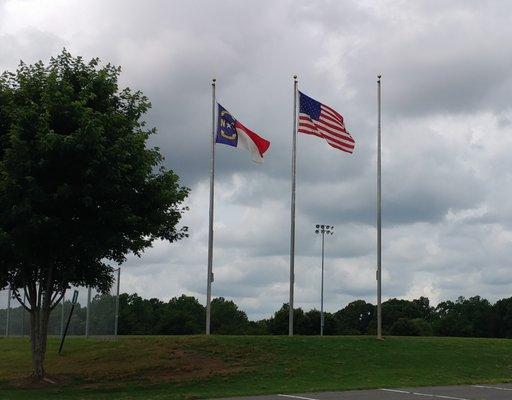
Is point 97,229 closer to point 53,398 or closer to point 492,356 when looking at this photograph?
point 53,398

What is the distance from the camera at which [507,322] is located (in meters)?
98.7

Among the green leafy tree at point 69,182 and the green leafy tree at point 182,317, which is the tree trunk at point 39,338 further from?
the green leafy tree at point 182,317

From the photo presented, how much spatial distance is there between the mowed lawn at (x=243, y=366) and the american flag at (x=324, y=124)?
306 inches

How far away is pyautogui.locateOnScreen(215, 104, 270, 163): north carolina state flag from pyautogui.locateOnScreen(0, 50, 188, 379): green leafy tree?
22.8 ft

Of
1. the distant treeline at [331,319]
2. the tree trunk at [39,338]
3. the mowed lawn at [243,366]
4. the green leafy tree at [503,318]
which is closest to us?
the mowed lawn at [243,366]

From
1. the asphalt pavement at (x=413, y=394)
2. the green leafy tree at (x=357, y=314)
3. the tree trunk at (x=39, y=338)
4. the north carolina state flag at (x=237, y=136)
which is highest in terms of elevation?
the north carolina state flag at (x=237, y=136)

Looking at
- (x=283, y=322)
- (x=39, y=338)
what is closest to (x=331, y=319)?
(x=283, y=322)

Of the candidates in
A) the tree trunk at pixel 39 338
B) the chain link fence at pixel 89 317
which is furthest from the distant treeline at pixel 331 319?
the tree trunk at pixel 39 338

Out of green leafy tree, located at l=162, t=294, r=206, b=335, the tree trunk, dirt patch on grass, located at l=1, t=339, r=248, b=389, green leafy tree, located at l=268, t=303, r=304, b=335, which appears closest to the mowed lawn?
dirt patch on grass, located at l=1, t=339, r=248, b=389

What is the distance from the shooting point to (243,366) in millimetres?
25078

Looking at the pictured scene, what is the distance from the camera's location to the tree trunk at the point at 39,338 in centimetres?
2342

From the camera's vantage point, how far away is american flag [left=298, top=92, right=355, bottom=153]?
30594 mm

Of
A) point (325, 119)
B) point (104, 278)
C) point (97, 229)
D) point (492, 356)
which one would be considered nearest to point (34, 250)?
point (97, 229)

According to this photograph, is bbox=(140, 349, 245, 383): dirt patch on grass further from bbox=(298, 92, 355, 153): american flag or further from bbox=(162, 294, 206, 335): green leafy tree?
bbox=(162, 294, 206, 335): green leafy tree
